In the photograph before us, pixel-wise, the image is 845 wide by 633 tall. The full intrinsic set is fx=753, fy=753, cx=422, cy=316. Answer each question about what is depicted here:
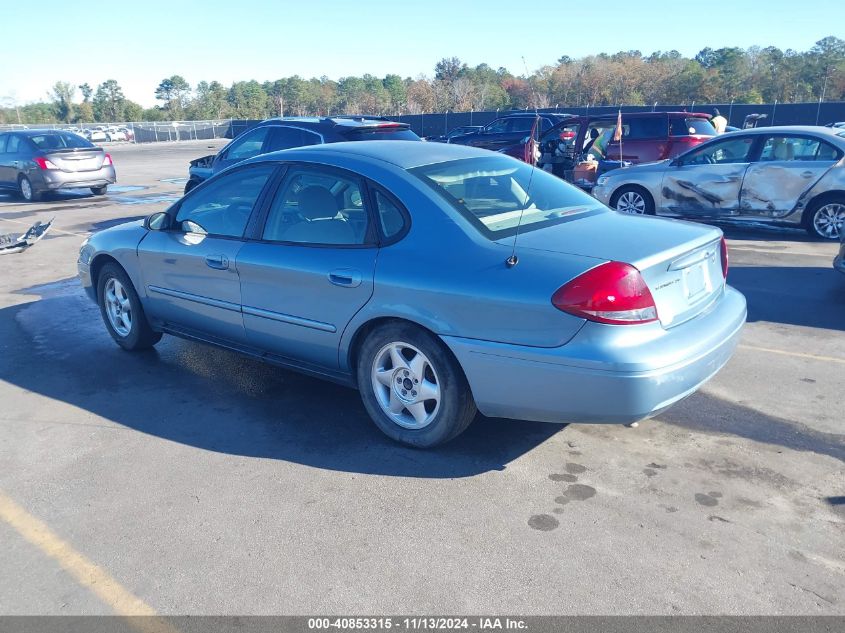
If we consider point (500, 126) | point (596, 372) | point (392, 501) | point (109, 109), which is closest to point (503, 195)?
point (596, 372)

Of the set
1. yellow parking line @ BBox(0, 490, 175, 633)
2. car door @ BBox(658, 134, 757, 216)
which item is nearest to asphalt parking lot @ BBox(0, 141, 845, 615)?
yellow parking line @ BBox(0, 490, 175, 633)

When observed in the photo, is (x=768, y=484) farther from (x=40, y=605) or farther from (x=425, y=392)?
(x=40, y=605)

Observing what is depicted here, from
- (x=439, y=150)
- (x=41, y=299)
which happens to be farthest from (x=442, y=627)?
(x=41, y=299)

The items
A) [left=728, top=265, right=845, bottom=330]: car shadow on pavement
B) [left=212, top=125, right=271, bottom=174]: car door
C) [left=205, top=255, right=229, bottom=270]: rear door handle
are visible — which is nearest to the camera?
[left=205, top=255, right=229, bottom=270]: rear door handle

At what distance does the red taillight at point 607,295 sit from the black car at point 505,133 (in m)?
13.8

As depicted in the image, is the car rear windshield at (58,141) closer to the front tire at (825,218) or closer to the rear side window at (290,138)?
the rear side window at (290,138)

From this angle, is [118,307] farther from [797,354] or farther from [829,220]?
[829,220]

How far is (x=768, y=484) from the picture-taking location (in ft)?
12.5

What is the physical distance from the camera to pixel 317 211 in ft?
15.4

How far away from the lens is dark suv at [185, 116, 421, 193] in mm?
10547

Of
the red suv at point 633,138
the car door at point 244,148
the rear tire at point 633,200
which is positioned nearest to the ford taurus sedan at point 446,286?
the car door at point 244,148

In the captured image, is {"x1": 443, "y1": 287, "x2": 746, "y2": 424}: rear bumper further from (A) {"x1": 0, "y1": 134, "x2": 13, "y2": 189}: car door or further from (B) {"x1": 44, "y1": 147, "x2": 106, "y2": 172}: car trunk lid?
(A) {"x1": 0, "y1": 134, "x2": 13, "y2": 189}: car door

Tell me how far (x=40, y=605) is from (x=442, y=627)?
1632mm

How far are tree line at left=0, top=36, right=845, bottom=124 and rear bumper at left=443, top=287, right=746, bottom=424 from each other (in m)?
39.4
